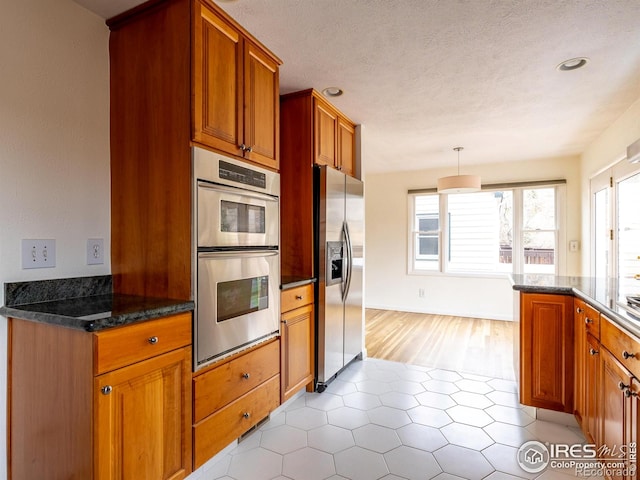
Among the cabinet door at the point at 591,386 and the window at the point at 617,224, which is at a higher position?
the window at the point at 617,224

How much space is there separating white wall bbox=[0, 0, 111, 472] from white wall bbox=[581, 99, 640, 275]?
3.94 meters

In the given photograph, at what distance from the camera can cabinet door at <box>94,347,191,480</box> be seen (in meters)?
1.27

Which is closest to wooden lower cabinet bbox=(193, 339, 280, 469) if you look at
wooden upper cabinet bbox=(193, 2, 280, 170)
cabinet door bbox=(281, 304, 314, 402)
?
cabinet door bbox=(281, 304, 314, 402)

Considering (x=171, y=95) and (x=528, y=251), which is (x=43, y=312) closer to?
(x=171, y=95)

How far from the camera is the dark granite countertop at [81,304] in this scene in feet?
4.17

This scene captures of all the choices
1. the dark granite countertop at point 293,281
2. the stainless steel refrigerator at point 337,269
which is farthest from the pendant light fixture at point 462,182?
the dark granite countertop at point 293,281

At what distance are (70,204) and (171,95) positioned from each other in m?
0.74

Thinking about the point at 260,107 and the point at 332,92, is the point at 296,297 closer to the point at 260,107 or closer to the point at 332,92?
the point at 260,107

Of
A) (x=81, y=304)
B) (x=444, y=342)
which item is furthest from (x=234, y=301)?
(x=444, y=342)

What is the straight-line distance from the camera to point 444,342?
4176mm


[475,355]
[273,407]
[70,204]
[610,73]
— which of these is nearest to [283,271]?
[273,407]

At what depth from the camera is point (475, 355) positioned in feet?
12.2

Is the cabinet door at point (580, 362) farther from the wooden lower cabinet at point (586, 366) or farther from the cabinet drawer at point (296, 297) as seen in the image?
the cabinet drawer at point (296, 297)

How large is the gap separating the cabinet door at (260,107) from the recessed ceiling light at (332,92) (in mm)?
Result: 582
